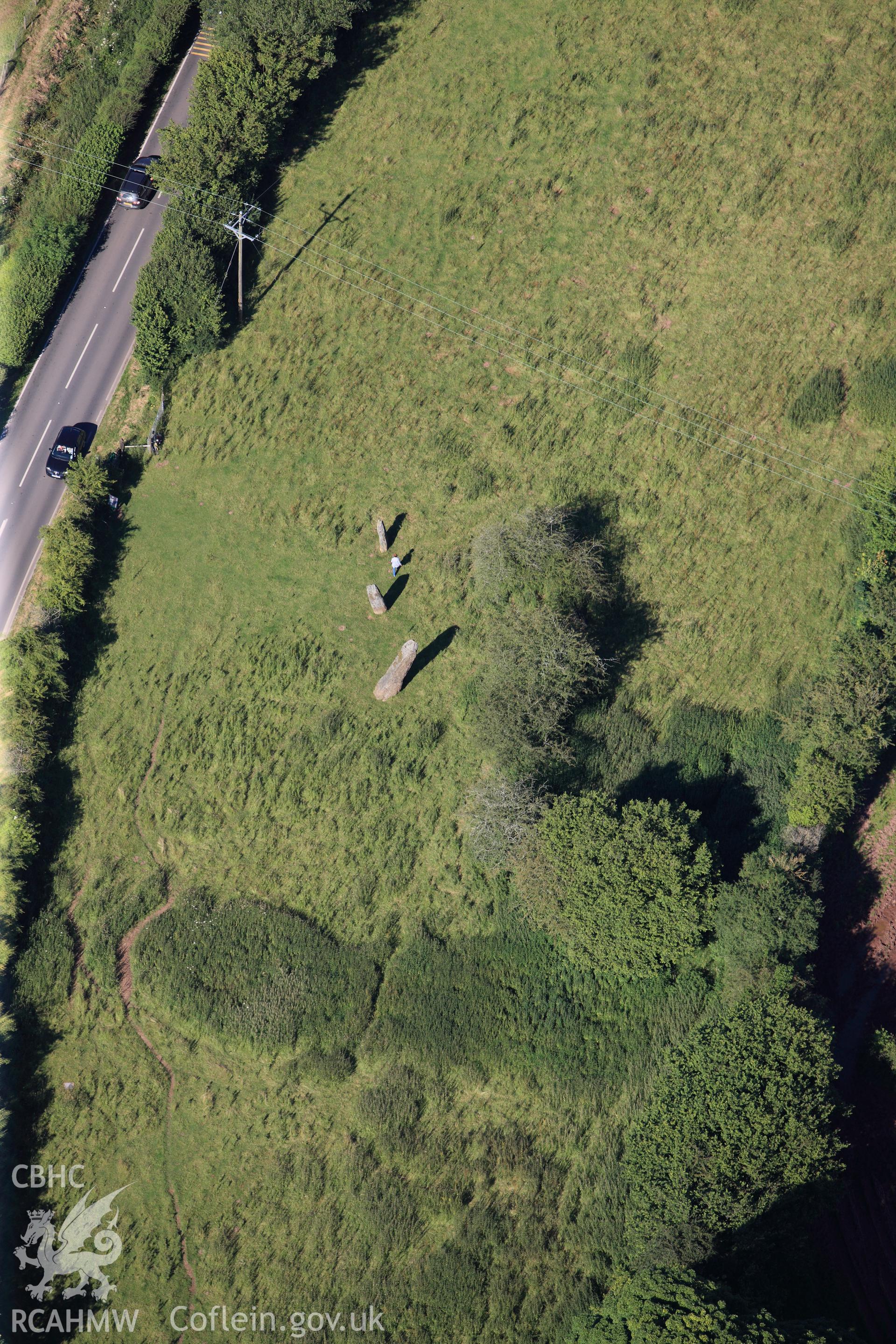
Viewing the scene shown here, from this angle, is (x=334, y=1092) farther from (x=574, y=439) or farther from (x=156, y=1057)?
(x=574, y=439)

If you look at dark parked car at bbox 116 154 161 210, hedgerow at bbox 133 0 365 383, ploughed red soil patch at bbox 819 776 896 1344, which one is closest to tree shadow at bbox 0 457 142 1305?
hedgerow at bbox 133 0 365 383

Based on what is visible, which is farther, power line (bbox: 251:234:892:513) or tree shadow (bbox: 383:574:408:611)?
power line (bbox: 251:234:892:513)

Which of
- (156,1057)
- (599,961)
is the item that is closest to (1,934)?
(156,1057)

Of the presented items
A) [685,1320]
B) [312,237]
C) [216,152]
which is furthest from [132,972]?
[216,152]

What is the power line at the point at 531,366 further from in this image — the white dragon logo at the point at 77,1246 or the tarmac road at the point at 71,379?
the white dragon logo at the point at 77,1246

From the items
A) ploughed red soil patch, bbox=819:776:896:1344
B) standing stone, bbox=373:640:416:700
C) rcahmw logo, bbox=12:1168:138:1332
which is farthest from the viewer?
standing stone, bbox=373:640:416:700

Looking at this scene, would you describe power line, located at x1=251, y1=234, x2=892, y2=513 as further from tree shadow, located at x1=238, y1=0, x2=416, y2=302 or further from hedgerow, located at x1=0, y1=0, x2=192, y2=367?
hedgerow, located at x1=0, y1=0, x2=192, y2=367

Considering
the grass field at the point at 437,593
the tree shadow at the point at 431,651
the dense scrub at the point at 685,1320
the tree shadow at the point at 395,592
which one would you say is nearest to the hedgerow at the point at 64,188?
the grass field at the point at 437,593

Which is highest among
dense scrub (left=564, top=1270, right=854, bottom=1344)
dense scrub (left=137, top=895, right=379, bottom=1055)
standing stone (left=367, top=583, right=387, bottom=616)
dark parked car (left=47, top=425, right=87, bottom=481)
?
dark parked car (left=47, top=425, right=87, bottom=481)
